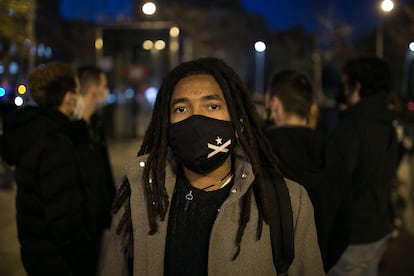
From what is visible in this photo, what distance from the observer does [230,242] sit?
1.95 metres

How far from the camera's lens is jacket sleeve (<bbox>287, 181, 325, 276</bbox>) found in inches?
79.4

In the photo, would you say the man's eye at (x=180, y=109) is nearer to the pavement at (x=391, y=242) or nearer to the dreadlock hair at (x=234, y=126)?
the dreadlock hair at (x=234, y=126)

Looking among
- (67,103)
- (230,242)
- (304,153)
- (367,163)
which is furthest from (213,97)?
(367,163)

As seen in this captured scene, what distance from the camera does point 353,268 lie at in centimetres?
349

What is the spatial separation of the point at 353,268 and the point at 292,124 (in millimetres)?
1185

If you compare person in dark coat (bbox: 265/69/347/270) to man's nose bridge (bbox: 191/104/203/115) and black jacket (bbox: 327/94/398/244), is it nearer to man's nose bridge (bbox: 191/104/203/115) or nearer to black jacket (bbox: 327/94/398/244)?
black jacket (bbox: 327/94/398/244)

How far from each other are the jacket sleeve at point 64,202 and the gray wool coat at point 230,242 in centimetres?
90

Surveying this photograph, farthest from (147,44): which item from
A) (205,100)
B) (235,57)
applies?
(235,57)

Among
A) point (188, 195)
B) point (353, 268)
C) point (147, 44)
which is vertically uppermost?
point (147, 44)

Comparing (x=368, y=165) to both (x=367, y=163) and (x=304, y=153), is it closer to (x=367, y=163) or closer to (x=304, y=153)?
(x=367, y=163)

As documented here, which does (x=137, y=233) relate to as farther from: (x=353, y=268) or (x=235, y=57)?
(x=235, y=57)

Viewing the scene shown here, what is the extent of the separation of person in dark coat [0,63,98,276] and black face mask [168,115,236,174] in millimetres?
1159

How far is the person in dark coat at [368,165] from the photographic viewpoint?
3.45m

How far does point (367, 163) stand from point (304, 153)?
87cm
